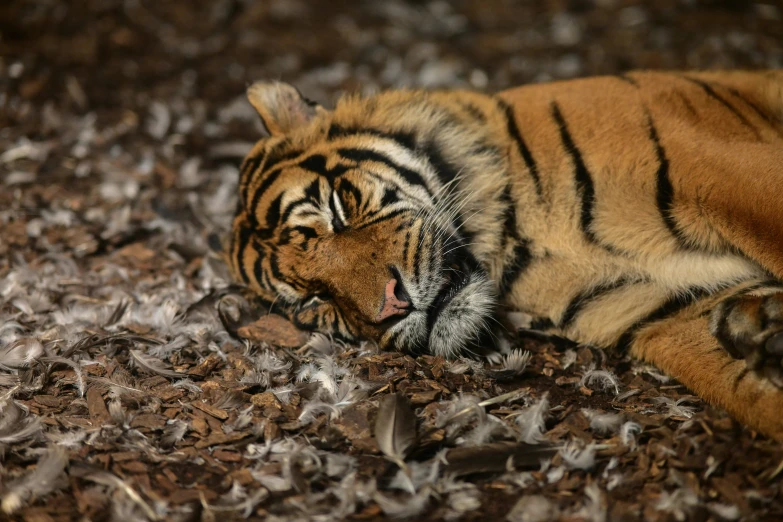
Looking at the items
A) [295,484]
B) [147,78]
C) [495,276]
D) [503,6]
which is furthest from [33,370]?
[503,6]

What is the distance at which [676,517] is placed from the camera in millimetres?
1420

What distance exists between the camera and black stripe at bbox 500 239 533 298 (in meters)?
2.11

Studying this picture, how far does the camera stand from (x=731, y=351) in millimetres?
1764

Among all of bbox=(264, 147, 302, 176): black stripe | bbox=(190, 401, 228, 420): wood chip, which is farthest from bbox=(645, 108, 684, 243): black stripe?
bbox=(190, 401, 228, 420): wood chip

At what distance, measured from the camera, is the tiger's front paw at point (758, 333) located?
63.8 inches

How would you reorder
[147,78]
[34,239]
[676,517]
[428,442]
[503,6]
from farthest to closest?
1. [503,6]
2. [147,78]
3. [34,239]
4. [428,442]
5. [676,517]

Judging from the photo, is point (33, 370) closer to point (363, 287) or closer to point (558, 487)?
point (363, 287)

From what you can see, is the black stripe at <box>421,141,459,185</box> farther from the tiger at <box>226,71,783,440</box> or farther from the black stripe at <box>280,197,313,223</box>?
the black stripe at <box>280,197,313,223</box>

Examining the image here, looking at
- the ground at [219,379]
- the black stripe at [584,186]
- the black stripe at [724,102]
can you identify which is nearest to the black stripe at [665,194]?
the black stripe at [584,186]

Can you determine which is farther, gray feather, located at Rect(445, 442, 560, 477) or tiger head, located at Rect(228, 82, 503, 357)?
tiger head, located at Rect(228, 82, 503, 357)

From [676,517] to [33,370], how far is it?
1.80m

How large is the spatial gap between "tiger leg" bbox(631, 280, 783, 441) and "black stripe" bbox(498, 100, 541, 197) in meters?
0.57

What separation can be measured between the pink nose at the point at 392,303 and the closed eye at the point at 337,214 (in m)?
0.26

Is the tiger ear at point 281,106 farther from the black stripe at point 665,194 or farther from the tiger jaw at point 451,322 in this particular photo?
the black stripe at point 665,194
